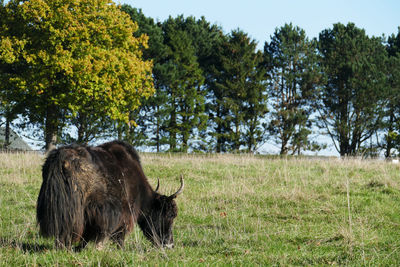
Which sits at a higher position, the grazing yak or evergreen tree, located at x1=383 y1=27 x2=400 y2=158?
evergreen tree, located at x1=383 y1=27 x2=400 y2=158

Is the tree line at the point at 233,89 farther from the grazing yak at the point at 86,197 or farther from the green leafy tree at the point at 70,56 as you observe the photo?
the grazing yak at the point at 86,197

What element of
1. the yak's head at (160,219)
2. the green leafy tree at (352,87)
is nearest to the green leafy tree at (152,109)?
the green leafy tree at (352,87)

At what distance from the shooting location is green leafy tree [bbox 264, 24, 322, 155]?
1385 inches

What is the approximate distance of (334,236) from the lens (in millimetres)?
6574

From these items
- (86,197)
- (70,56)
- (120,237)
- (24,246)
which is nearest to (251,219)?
(120,237)

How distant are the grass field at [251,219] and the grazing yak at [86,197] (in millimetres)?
252

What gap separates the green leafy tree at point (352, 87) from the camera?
3444 cm

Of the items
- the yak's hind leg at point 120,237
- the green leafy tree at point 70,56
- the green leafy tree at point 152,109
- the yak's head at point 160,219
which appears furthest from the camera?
the green leafy tree at point 152,109

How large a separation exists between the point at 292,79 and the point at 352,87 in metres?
4.88

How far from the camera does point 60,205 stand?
5246 millimetres

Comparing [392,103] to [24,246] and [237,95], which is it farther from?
[24,246]

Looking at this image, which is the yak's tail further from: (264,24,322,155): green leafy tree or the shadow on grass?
(264,24,322,155): green leafy tree

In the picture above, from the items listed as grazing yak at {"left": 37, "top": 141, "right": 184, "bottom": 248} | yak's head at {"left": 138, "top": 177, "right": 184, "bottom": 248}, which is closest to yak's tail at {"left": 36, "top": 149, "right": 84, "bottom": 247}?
grazing yak at {"left": 37, "top": 141, "right": 184, "bottom": 248}

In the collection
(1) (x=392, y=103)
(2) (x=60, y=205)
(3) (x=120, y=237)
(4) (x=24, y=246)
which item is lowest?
(4) (x=24, y=246)
